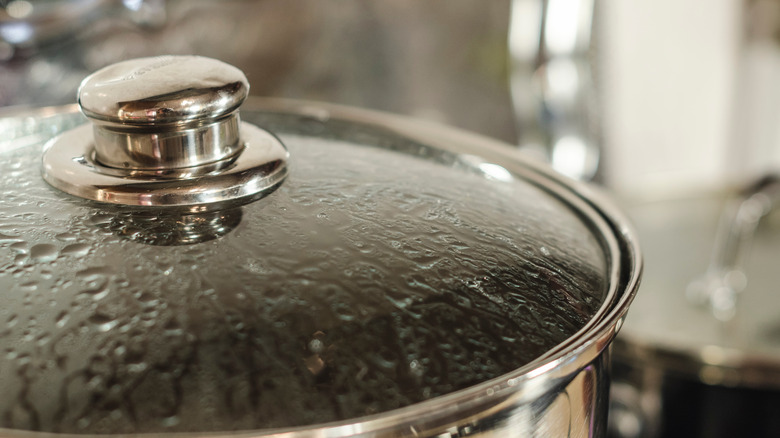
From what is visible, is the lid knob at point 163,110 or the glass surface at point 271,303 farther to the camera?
the lid knob at point 163,110

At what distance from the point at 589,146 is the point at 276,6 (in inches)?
41.2

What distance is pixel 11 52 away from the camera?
1.16 meters

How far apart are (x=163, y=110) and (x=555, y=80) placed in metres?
1.62

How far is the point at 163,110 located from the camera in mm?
460

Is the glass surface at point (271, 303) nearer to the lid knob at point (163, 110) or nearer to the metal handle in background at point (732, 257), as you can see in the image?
the lid knob at point (163, 110)

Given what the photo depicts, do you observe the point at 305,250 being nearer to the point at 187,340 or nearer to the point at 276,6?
the point at 187,340

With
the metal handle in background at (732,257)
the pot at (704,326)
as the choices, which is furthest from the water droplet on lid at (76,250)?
the metal handle in background at (732,257)

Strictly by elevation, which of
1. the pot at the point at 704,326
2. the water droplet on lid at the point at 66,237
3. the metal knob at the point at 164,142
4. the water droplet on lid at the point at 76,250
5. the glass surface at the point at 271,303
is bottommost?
the pot at the point at 704,326

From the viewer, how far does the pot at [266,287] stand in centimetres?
34

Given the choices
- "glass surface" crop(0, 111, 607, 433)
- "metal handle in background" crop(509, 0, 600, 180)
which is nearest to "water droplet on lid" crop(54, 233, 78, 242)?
"glass surface" crop(0, 111, 607, 433)

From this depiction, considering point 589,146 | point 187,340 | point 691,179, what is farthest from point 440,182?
point 691,179

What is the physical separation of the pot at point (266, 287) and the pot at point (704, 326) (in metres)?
0.62

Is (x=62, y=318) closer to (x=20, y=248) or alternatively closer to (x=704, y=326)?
(x=20, y=248)

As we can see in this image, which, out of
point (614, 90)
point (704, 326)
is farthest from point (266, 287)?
point (614, 90)
